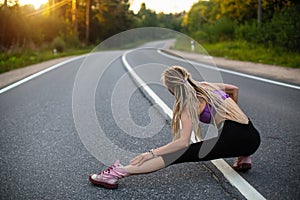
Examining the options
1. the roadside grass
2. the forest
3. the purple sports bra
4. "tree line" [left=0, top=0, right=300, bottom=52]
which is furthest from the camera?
"tree line" [left=0, top=0, right=300, bottom=52]

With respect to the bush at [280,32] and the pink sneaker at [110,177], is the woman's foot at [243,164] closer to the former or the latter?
the pink sneaker at [110,177]

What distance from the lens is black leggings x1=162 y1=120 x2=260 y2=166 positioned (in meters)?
3.32

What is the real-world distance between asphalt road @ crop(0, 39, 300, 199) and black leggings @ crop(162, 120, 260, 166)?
0.20 metres

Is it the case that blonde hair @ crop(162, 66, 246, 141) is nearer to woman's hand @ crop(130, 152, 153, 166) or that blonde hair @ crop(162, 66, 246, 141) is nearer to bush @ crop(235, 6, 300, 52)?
woman's hand @ crop(130, 152, 153, 166)

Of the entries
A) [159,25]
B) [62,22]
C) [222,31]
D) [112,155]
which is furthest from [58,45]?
[112,155]

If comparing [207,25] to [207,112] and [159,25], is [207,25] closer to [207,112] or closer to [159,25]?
[159,25]

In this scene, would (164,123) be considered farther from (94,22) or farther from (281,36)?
(94,22)

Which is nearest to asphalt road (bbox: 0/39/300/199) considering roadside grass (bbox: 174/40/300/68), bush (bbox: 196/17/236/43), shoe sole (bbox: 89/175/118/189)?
shoe sole (bbox: 89/175/118/189)

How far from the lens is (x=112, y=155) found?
3949 millimetres

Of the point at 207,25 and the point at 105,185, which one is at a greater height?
the point at 207,25

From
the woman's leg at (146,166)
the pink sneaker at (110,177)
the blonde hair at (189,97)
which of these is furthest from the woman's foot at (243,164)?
the pink sneaker at (110,177)

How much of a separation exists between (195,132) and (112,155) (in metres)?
1.18

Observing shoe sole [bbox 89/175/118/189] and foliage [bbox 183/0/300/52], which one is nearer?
shoe sole [bbox 89/175/118/189]

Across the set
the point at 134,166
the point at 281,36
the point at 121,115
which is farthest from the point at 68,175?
the point at 281,36
